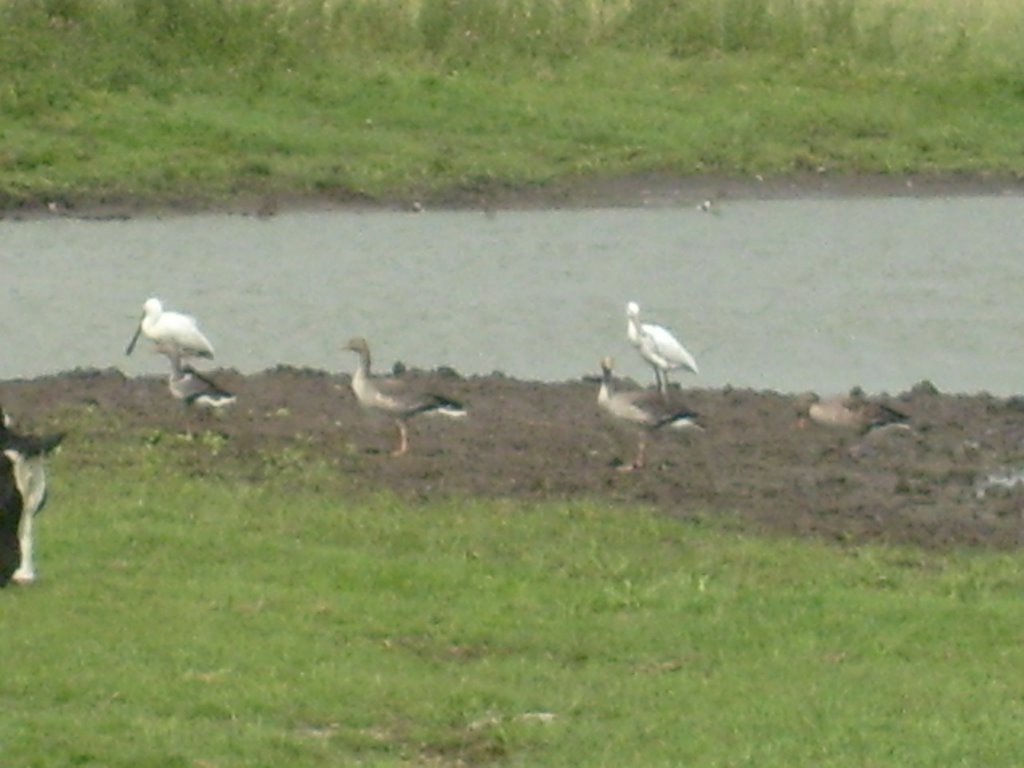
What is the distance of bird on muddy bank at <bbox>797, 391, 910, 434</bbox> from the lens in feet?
45.7

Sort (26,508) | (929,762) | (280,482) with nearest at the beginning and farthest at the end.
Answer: (929,762), (26,508), (280,482)

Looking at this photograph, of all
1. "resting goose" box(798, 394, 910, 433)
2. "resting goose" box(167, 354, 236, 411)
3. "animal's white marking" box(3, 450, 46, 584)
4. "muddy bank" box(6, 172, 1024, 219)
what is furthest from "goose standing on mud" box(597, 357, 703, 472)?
"muddy bank" box(6, 172, 1024, 219)

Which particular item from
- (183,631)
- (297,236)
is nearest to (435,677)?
(183,631)

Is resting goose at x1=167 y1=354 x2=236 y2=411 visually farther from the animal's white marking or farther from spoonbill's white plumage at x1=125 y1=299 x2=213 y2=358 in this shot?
the animal's white marking

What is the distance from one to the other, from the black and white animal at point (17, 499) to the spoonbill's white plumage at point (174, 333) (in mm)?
5943

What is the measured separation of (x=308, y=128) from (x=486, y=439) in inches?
528

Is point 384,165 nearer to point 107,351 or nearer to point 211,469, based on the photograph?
point 107,351

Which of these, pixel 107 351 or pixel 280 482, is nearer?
pixel 280 482

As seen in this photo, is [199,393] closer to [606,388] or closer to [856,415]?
[606,388]

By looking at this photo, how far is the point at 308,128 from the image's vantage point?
2667cm

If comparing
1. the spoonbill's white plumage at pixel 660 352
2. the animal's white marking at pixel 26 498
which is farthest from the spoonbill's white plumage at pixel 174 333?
the animal's white marking at pixel 26 498

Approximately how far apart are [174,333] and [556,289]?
16.5ft

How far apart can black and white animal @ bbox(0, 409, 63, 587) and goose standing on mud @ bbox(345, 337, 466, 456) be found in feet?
11.7

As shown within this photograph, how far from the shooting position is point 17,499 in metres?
9.91
